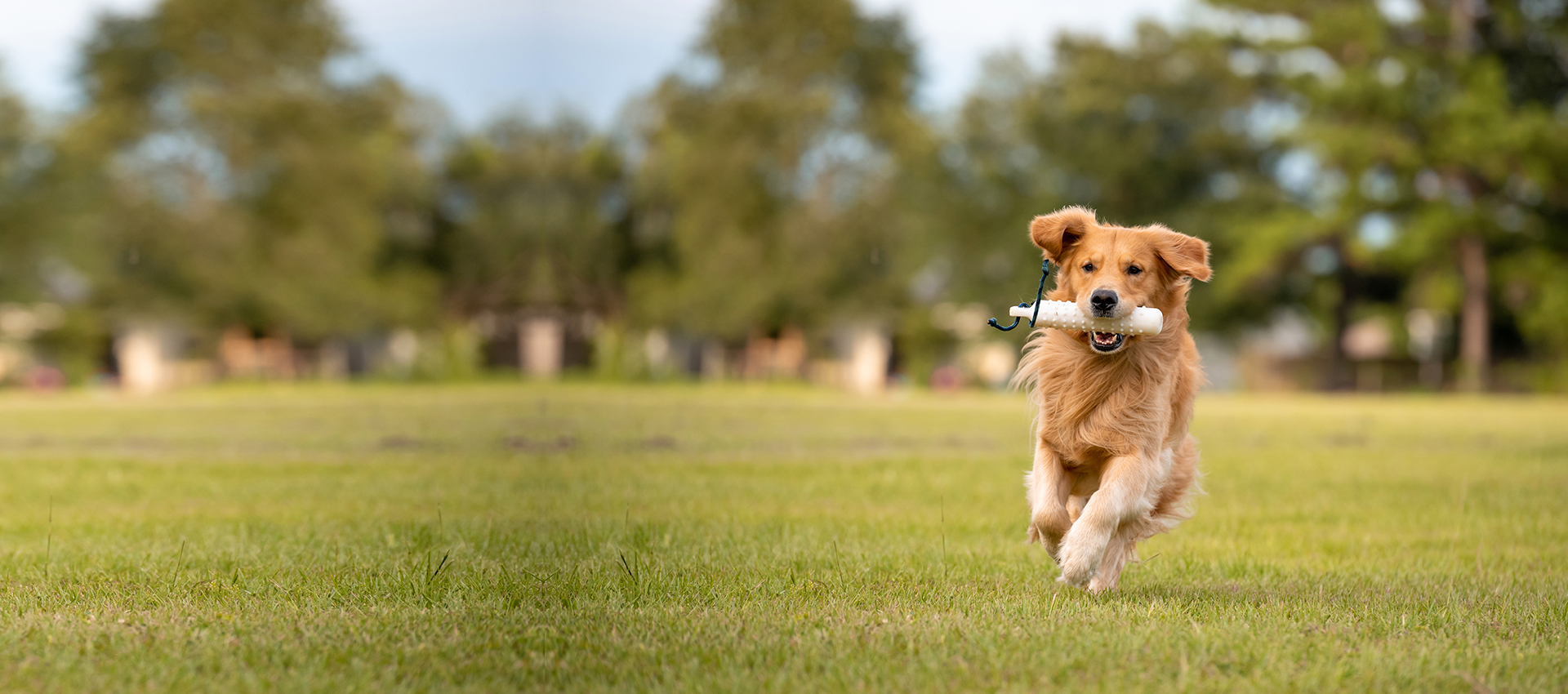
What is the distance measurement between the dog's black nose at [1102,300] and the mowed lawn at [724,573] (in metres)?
1.25

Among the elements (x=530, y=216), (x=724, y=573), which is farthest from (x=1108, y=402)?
(x=530, y=216)

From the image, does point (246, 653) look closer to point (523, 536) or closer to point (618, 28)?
point (523, 536)

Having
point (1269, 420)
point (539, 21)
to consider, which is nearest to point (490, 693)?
point (539, 21)

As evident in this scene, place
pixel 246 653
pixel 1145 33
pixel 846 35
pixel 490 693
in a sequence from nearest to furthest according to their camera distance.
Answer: pixel 490 693 → pixel 246 653 → pixel 846 35 → pixel 1145 33

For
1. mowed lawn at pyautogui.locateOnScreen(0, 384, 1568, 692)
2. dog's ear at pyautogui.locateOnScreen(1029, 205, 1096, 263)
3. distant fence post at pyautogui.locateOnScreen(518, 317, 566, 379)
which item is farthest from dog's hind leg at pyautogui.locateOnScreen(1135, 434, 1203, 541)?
distant fence post at pyautogui.locateOnScreen(518, 317, 566, 379)

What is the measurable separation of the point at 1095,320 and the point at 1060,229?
2.07ft

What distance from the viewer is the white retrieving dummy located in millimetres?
5863

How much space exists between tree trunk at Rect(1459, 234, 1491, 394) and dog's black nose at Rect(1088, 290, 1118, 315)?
3807 centimetres

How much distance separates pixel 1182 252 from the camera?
247 inches

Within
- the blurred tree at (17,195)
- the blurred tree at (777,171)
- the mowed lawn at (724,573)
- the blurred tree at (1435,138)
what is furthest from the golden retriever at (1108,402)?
the blurred tree at (17,195)

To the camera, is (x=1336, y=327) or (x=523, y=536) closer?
(x=523, y=536)

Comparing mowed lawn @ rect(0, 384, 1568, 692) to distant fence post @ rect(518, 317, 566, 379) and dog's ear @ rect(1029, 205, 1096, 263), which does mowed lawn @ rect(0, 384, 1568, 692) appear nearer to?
dog's ear @ rect(1029, 205, 1096, 263)

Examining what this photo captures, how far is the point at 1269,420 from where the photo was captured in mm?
21891

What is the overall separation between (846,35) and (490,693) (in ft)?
123
